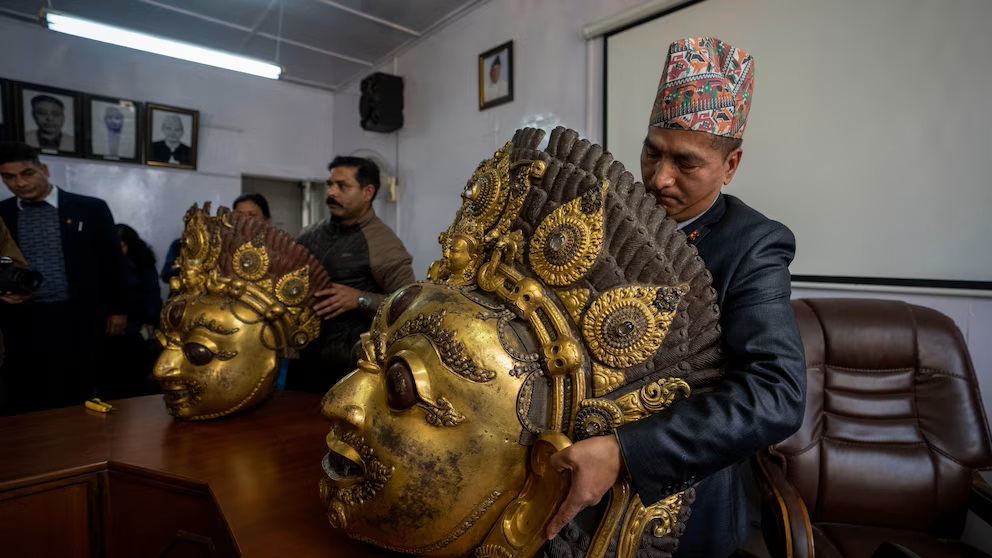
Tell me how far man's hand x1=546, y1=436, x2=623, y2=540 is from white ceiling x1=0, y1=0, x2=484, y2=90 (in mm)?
3924

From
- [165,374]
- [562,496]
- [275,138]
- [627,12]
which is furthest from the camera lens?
[275,138]

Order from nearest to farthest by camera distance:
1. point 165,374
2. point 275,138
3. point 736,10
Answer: point 165,374 < point 736,10 < point 275,138

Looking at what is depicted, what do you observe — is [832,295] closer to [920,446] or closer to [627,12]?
[920,446]

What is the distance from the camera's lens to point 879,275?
194 cm

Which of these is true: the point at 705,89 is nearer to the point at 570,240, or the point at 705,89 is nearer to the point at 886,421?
the point at 570,240

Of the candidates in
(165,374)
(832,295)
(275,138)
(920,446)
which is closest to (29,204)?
(165,374)

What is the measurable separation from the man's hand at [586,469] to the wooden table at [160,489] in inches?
20.2

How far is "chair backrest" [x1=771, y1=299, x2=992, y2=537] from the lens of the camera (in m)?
1.64

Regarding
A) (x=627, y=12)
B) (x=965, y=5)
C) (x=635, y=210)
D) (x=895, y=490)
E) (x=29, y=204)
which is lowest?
(x=895, y=490)

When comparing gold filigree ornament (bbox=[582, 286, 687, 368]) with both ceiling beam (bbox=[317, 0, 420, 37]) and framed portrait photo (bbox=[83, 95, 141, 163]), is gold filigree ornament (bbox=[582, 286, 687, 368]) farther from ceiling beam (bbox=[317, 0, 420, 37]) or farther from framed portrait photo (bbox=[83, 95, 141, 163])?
framed portrait photo (bbox=[83, 95, 141, 163])

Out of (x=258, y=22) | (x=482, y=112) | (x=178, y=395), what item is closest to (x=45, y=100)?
(x=258, y=22)

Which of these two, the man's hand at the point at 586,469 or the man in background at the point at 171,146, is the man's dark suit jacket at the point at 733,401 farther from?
the man in background at the point at 171,146

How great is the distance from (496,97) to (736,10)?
1806 millimetres

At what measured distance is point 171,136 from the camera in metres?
5.04
